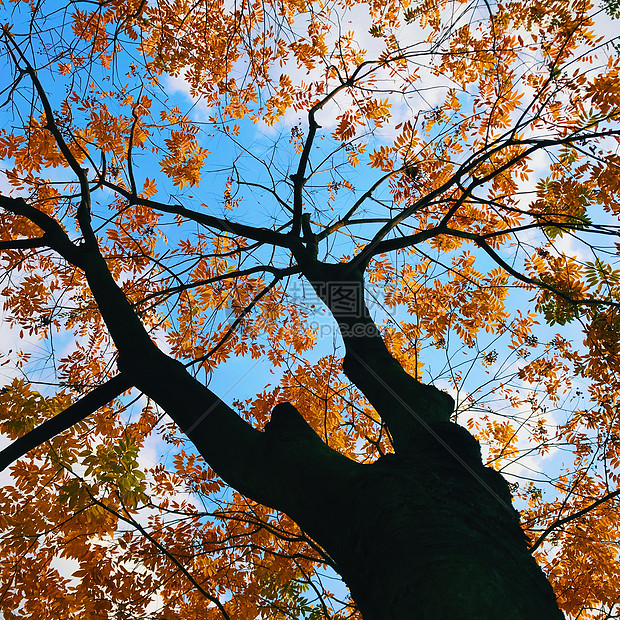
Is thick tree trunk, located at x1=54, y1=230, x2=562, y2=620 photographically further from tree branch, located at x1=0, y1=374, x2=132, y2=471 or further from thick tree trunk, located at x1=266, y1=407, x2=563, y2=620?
tree branch, located at x1=0, y1=374, x2=132, y2=471

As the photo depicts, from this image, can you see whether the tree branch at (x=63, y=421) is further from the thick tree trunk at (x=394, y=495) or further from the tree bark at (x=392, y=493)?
the thick tree trunk at (x=394, y=495)

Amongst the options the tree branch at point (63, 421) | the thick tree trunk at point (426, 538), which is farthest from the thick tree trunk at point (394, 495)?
the tree branch at point (63, 421)

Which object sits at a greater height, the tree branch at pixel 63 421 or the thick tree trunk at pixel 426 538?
the tree branch at pixel 63 421

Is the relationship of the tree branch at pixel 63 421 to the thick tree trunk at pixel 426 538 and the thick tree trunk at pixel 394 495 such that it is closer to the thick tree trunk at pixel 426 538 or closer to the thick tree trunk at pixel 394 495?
the thick tree trunk at pixel 394 495

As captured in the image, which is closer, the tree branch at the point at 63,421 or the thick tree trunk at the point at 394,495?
the thick tree trunk at the point at 394,495

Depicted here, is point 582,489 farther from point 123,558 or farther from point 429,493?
point 123,558

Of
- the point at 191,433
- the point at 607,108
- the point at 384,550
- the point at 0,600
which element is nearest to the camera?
the point at 384,550

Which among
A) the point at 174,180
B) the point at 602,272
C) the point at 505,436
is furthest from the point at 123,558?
the point at 602,272

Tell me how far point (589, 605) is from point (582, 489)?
1.08m

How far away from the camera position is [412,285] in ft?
18.6

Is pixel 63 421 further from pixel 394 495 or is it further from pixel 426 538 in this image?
pixel 426 538

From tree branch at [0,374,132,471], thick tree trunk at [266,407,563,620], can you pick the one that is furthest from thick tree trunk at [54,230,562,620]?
tree branch at [0,374,132,471]

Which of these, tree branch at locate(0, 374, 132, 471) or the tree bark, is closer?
the tree bark

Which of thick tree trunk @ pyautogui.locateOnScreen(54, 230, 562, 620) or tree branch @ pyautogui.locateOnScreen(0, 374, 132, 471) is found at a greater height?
tree branch @ pyautogui.locateOnScreen(0, 374, 132, 471)
